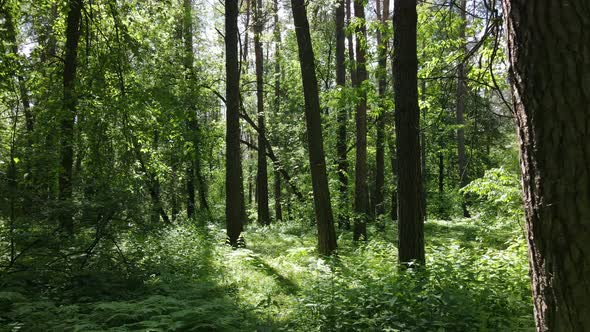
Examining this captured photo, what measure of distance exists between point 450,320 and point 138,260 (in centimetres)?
552

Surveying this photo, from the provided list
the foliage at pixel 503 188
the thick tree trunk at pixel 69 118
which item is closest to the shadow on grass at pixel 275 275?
the thick tree trunk at pixel 69 118

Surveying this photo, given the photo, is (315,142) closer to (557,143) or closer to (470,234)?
(557,143)

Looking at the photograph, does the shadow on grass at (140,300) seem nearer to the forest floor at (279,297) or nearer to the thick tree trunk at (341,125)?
the forest floor at (279,297)

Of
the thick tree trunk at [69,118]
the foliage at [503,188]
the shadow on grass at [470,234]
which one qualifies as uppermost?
the thick tree trunk at [69,118]

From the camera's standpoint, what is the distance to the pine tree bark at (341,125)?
14.0m

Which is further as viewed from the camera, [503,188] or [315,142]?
[315,142]

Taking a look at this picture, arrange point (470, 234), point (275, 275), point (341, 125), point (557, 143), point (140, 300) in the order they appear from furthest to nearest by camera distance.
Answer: point (341, 125), point (470, 234), point (275, 275), point (140, 300), point (557, 143)

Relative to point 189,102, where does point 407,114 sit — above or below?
below

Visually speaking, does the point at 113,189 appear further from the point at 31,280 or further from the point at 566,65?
the point at 566,65

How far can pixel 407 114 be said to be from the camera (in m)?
5.83

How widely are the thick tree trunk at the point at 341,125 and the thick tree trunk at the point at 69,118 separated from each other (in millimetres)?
7540

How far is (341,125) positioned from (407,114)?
1015 centimetres

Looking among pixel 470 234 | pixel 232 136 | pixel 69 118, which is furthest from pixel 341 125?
pixel 69 118

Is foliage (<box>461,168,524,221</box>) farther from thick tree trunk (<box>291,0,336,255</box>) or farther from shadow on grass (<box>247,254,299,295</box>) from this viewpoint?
shadow on grass (<box>247,254,299,295</box>)
